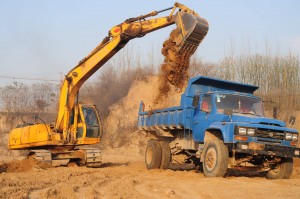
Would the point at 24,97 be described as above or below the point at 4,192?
above

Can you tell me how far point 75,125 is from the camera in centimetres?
1647

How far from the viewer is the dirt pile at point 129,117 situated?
29422mm

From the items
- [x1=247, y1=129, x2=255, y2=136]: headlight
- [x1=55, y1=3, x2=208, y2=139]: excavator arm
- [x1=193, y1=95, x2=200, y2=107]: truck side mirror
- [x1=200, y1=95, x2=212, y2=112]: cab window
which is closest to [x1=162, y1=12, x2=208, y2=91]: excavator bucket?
[x1=55, y1=3, x2=208, y2=139]: excavator arm

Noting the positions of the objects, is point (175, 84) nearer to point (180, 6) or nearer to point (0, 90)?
point (180, 6)

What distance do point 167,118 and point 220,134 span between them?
8.73ft

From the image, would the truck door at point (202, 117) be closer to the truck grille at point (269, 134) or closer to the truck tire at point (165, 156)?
the truck grille at point (269, 134)

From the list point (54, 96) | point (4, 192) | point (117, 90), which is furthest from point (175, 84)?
point (54, 96)

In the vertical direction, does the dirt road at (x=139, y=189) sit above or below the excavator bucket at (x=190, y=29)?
below

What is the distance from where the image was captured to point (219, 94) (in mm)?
12930

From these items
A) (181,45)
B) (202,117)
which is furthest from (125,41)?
(202,117)

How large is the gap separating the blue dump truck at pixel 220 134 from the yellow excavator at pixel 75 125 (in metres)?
2.48

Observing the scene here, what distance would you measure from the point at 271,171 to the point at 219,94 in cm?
281

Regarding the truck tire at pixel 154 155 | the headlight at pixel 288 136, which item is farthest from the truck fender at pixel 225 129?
the truck tire at pixel 154 155

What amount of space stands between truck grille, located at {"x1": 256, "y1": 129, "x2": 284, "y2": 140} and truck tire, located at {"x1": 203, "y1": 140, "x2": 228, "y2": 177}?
0.99 meters
